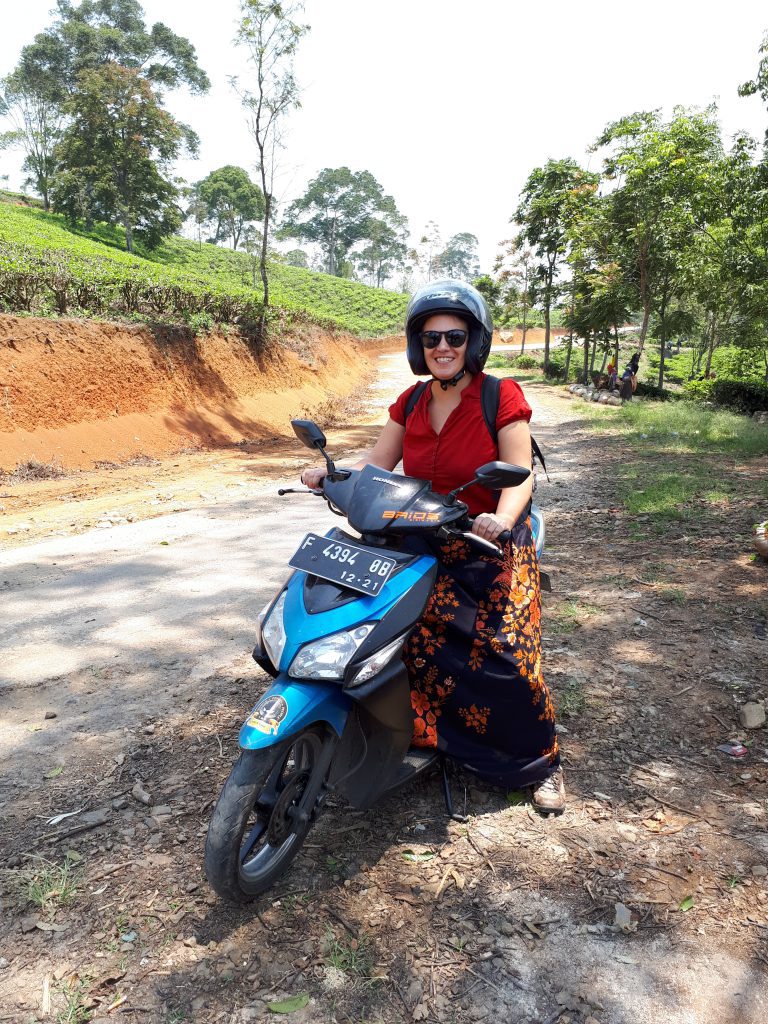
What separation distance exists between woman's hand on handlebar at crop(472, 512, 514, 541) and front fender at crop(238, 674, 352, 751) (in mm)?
641

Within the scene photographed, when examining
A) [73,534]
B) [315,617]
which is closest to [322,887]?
[315,617]

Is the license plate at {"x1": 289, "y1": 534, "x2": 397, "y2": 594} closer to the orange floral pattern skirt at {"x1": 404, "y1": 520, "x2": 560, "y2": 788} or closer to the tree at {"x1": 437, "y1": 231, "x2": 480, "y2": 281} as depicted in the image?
the orange floral pattern skirt at {"x1": 404, "y1": 520, "x2": 560, "y2": 788}

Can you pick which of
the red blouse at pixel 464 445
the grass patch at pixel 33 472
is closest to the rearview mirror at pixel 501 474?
the red blouse at pixel 464 445

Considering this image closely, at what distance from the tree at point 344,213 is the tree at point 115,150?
3947 centimetres

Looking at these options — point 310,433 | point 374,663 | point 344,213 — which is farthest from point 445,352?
point 344,213

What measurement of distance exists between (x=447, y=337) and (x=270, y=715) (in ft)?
4.54

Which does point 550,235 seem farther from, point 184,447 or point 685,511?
point 685,511

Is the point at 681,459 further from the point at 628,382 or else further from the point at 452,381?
the point at 628,382

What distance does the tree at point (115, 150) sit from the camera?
116ft

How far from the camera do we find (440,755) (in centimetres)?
253

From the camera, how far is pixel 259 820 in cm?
201

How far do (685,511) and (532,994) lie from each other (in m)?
5.57

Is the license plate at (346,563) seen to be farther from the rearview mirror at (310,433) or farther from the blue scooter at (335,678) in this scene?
the rearview mirror at (310,433)

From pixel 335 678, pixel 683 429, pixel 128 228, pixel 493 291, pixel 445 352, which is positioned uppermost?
pixel 128 228
